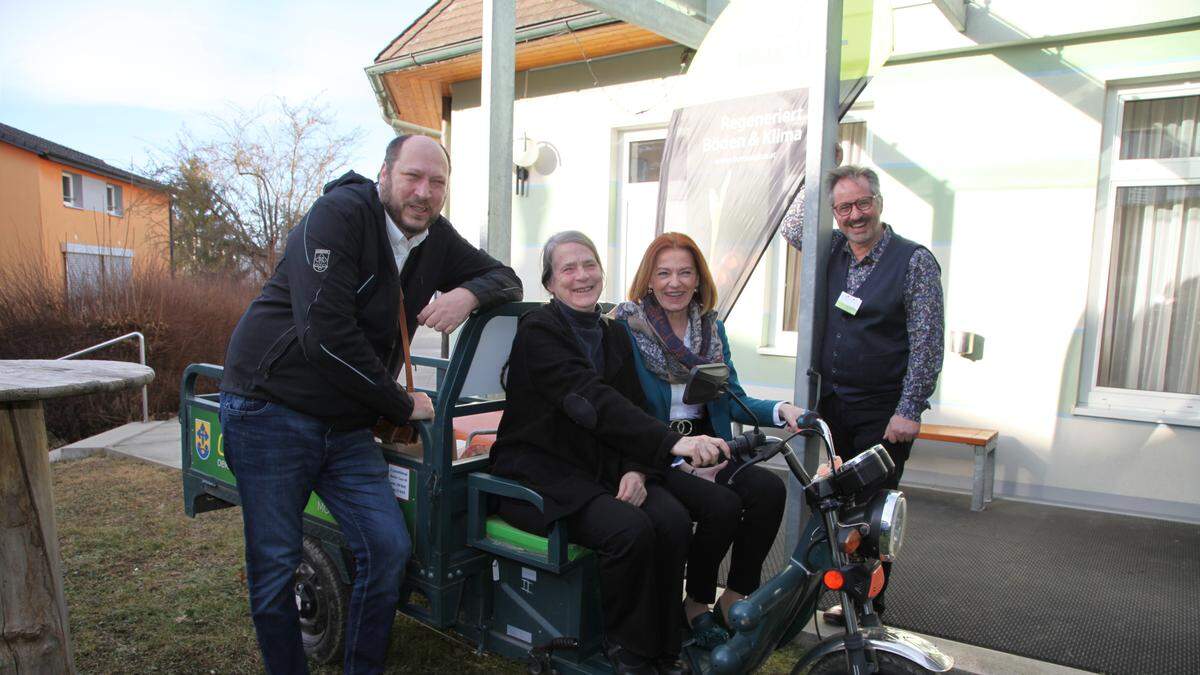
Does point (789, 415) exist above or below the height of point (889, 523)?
above

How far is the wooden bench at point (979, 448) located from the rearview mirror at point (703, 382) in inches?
127

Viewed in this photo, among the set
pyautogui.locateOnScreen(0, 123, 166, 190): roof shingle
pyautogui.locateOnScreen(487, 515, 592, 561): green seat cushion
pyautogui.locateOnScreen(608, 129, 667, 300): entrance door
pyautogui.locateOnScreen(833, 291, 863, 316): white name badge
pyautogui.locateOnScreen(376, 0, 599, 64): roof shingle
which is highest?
pyautogui.locateOnScreen(0, 123, 166, 190): roof shingle

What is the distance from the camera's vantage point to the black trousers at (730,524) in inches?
103

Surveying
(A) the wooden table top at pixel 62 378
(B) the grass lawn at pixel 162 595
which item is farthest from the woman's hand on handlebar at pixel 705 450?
(A) the wooden table top at pixel 62 378

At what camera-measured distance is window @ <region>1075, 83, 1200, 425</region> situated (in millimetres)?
4910

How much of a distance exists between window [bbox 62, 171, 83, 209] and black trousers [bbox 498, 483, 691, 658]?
3095 cm

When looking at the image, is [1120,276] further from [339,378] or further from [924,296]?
[339,378]

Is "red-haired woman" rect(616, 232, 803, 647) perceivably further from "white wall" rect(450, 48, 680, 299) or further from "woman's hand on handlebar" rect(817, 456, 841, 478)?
"white wall" rect(450, 48, 680, 299)

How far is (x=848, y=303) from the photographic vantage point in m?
2.99

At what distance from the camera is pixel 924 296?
9.31 feet

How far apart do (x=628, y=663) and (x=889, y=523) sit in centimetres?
92

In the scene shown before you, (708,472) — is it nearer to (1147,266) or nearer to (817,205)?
(817,205)

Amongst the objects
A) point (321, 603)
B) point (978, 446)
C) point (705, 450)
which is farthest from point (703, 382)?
point (978, 446)

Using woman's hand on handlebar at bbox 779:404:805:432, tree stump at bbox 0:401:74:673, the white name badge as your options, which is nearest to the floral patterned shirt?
the white name badge
